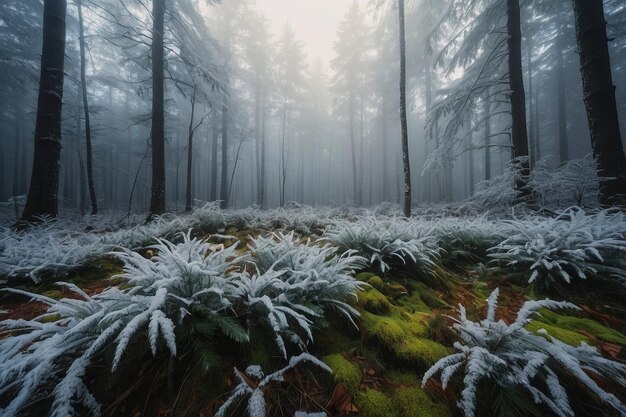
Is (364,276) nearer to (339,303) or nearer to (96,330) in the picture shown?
(339,303)

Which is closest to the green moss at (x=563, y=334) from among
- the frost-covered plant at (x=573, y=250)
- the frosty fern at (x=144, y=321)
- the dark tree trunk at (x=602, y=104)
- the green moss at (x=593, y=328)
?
the green moss at (x=593, y=328)

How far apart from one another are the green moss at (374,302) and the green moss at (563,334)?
1.08m

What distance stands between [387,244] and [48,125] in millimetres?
6943

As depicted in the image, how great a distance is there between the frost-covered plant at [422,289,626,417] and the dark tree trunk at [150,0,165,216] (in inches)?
284

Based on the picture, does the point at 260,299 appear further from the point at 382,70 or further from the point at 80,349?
the point at 382,70

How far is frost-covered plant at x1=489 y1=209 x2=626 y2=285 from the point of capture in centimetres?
245

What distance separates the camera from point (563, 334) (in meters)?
1.78

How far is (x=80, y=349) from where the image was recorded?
143 cm

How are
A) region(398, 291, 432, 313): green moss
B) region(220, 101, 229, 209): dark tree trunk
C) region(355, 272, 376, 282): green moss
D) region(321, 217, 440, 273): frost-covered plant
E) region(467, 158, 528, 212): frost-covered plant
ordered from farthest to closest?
region(220, 101, 229, 209): dark tree trunk → region(467, 158, 528, 212): frost-covered plant → region(321, 217, 440, 273): frost-covered plant → region(355, 272, 376, 282): green moss → region(398, 291, 432, 313): green moss

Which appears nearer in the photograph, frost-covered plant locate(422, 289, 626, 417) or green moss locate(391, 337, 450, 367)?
frost-covered plant locate(422, 289, 626, 417)

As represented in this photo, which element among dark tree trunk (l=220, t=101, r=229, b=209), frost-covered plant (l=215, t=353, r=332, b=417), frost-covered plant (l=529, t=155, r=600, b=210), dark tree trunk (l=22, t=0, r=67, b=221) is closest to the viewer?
frost-covered plant (l=215, t=353, r=332, b=417)

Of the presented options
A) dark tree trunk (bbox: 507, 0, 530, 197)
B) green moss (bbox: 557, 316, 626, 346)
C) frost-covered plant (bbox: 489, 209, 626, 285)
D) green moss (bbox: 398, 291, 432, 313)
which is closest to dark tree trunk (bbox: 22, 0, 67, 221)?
green moss (bbox: 398, 291, 432, 313)

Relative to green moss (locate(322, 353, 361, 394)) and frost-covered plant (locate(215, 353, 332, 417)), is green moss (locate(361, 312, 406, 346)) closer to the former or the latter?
green moss (locate(322, 353, 361, 394))

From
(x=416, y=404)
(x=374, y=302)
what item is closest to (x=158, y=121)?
(x=374, y=302)
